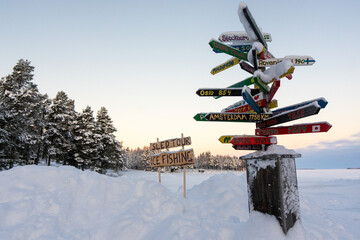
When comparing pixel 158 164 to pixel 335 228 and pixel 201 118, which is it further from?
pixel 335 228

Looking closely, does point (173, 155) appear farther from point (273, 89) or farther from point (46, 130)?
point (46, 130)

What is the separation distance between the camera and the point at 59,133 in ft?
85.7

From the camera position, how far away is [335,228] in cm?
556

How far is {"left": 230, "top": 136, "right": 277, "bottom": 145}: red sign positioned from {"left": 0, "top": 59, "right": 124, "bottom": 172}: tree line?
20259mm

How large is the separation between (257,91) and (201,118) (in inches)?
68.3

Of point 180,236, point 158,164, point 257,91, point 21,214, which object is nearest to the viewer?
point 180,236

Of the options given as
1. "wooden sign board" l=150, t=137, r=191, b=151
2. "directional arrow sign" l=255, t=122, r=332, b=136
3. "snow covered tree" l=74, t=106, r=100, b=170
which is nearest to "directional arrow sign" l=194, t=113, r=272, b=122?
"directional arrow sign" l=255, t=122, r=332, b=136

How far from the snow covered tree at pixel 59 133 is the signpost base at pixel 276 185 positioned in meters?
27.0

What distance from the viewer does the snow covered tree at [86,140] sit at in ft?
90.9

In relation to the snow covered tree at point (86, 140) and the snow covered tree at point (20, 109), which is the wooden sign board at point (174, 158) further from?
the snow covered tree at point (86, 140)

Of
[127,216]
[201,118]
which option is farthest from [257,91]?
[127,216]

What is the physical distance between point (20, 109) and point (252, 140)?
24578mm

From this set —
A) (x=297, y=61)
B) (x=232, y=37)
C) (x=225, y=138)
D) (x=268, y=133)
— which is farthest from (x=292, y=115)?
(x=232, y=37)

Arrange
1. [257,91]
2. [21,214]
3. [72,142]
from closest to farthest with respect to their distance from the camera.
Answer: [21,214] < [257,91] < [72,142]
